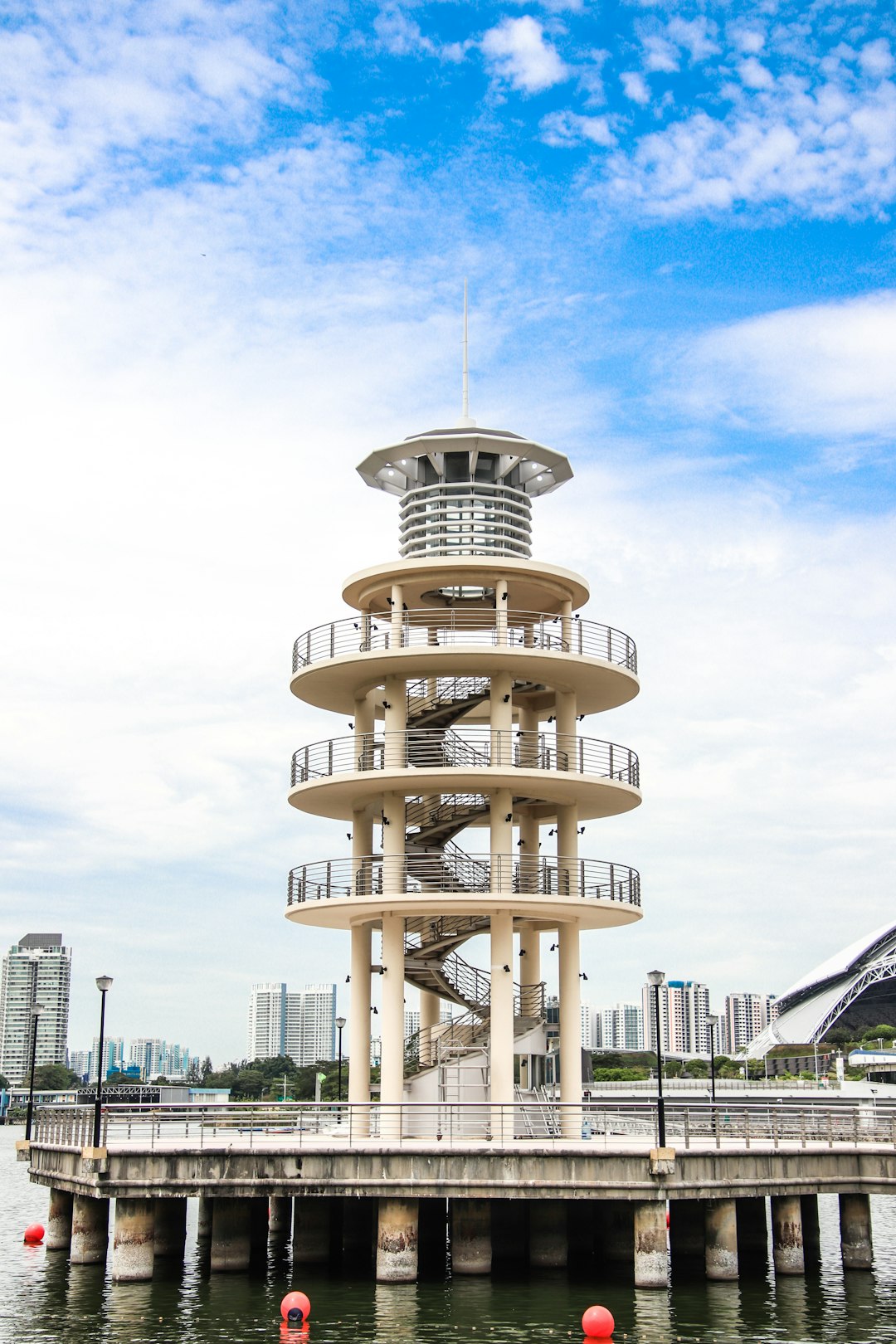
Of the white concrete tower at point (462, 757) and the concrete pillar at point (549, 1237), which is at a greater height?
the white concrete tower at point (462, 757)

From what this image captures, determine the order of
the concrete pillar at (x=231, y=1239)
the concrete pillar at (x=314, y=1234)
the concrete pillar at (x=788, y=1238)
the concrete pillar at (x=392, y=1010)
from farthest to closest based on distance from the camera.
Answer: the concrete pillar at (x=392, y=1010), the concrete pillar at (x=314, y=1234), the concrete pillar at (x=788, y=1238), the concrete pillar at (x=231, y=1239)

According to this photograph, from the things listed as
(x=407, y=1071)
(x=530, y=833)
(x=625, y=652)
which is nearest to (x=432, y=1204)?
(x=407, y=1071)

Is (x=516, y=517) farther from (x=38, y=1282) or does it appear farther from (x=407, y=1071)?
→ (x=38, y=1282)

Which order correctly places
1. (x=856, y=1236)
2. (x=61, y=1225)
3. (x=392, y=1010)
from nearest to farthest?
(x=856, y=1236) < (x=61, y=1225) < (x=392, y=1010)

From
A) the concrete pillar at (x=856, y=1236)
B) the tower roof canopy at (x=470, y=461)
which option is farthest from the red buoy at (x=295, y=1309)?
the tower roof canopy at (x=470, y=461)

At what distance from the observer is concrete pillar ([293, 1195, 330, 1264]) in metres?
36.5

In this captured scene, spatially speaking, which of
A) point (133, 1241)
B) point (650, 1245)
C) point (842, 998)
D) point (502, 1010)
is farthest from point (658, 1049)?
point (842, 998)

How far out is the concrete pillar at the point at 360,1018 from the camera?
42.6 meters

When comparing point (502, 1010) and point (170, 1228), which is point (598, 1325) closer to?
point (502, 1010)

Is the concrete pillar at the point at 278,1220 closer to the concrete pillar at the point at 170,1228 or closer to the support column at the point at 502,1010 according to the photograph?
the concrete pillar at the point at 170,1228

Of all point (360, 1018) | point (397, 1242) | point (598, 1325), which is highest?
point (360, 1018)

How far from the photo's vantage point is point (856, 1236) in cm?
3772

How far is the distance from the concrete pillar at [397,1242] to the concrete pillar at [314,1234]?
165 inches

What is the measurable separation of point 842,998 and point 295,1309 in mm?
121402
